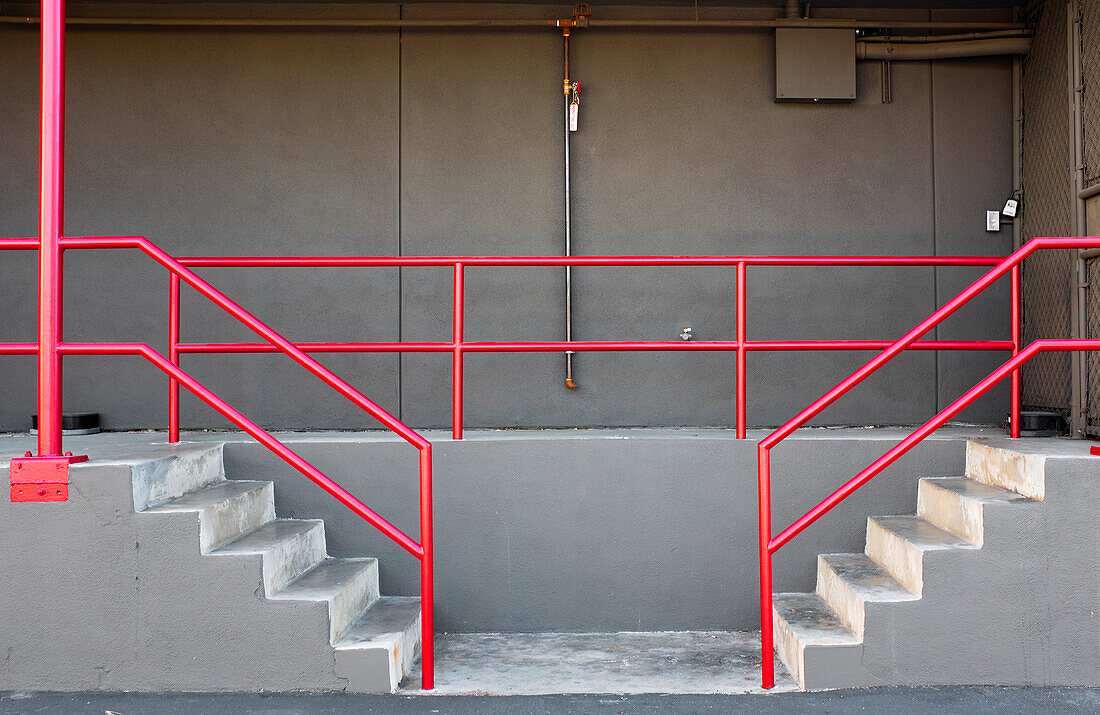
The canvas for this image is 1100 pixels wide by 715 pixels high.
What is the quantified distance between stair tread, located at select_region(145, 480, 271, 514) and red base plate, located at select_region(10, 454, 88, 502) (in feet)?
0.90

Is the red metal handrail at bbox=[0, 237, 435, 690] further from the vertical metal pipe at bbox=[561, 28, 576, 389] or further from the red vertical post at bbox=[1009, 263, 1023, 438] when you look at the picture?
the red vertical post at bbox=[1009, 263, 1023, 438]

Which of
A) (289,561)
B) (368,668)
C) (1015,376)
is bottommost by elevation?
(368,668)

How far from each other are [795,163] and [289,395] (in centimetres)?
320

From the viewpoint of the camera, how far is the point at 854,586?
2990mm

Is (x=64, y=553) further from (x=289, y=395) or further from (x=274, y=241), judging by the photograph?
(x=274, y=241)

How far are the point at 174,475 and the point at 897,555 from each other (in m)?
2.68

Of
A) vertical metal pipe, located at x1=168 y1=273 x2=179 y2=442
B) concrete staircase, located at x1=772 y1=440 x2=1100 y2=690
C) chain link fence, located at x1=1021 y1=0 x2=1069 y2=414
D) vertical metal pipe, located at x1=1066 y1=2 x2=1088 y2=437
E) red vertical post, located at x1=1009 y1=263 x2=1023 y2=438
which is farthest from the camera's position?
chain link fence, located at x1=1021 y1=0 x2=1069 y2=414

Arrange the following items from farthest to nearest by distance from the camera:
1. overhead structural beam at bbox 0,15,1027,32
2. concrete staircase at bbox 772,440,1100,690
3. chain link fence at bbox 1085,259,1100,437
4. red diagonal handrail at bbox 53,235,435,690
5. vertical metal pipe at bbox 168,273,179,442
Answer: overhead structural beam at bbox 0,15,1027,32
chain link fence at bbox 1085,259,1100,437
vertical metal pipe at bbox 168,273,179,442
concrete staircase at bbox 772,440,1100,690
red diagonal handrail at bbox 53,235,435,690

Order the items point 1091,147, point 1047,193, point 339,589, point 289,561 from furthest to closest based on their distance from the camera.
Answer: point 1047,193 < point 1091,147 < point 289,561 < point 339,589

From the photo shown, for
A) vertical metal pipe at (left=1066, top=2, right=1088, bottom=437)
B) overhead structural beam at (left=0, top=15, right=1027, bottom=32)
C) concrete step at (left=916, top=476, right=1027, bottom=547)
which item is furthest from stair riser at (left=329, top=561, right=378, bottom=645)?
vertical metal pipe at (left=1066, top=2, right=1088, bottom=437)

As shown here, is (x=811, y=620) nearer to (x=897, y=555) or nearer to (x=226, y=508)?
(x=897, y=555)

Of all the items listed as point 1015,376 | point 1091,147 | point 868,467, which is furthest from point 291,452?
point 1091,147

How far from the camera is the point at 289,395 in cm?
475

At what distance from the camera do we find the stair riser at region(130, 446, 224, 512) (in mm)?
2764
